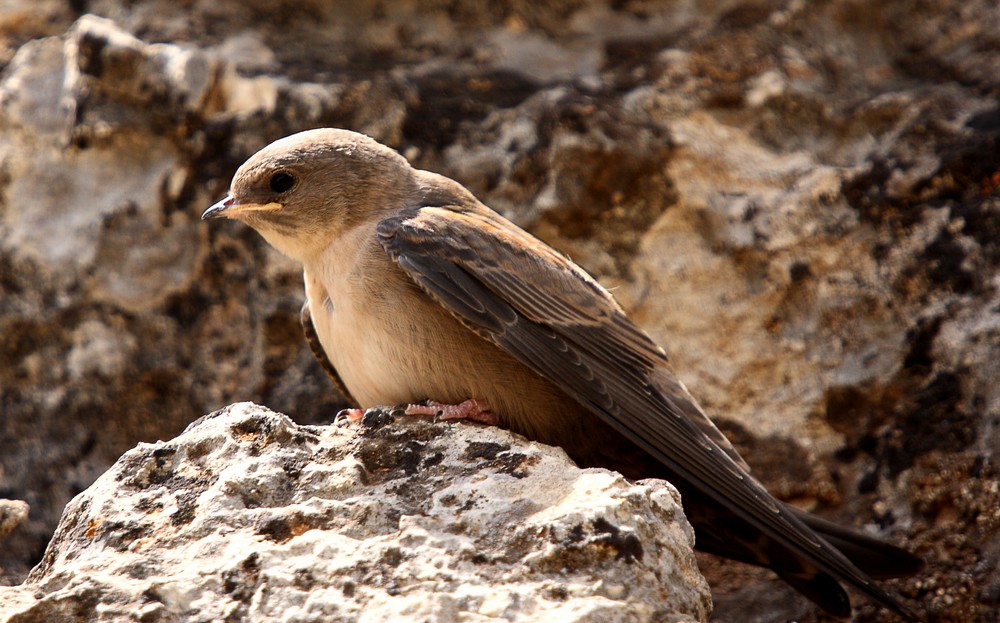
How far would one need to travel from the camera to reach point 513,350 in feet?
12.4

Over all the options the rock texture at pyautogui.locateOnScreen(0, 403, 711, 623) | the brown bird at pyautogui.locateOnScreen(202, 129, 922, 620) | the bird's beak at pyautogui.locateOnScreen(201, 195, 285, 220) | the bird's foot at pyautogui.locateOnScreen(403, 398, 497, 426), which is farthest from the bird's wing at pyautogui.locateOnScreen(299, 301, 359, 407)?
→ the rock texture at pyautogui.locateOnScreen(0, 403, 711, 623)

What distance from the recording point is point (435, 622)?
101 inches

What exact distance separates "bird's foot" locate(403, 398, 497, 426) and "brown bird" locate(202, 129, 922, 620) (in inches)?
0.5

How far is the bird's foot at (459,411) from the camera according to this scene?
3.63 m

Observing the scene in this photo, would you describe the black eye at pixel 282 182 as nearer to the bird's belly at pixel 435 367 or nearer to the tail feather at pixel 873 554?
the bird's belly at pixel 435 367

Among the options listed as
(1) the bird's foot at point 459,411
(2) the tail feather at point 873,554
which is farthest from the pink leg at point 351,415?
(2) the tail feather at point 873,554

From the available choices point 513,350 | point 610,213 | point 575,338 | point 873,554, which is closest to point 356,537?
point 513,350

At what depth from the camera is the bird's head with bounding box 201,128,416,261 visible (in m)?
4.21

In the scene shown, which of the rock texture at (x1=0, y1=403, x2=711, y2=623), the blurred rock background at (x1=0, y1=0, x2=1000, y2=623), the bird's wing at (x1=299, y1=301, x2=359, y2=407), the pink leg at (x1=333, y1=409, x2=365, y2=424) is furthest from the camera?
the blurred rock background at (x1=0, y1=0, x2=1000, y2=623)

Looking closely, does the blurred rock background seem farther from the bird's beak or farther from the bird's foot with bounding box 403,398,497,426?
the bird's foot with bounding box 403,398,497,426

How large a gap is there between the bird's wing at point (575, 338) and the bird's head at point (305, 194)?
0.25 metres

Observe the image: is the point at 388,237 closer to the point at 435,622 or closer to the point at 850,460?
the point at 435,622

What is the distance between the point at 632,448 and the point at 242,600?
1.74 metres

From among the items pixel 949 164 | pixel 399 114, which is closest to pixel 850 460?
pixel 949 164
